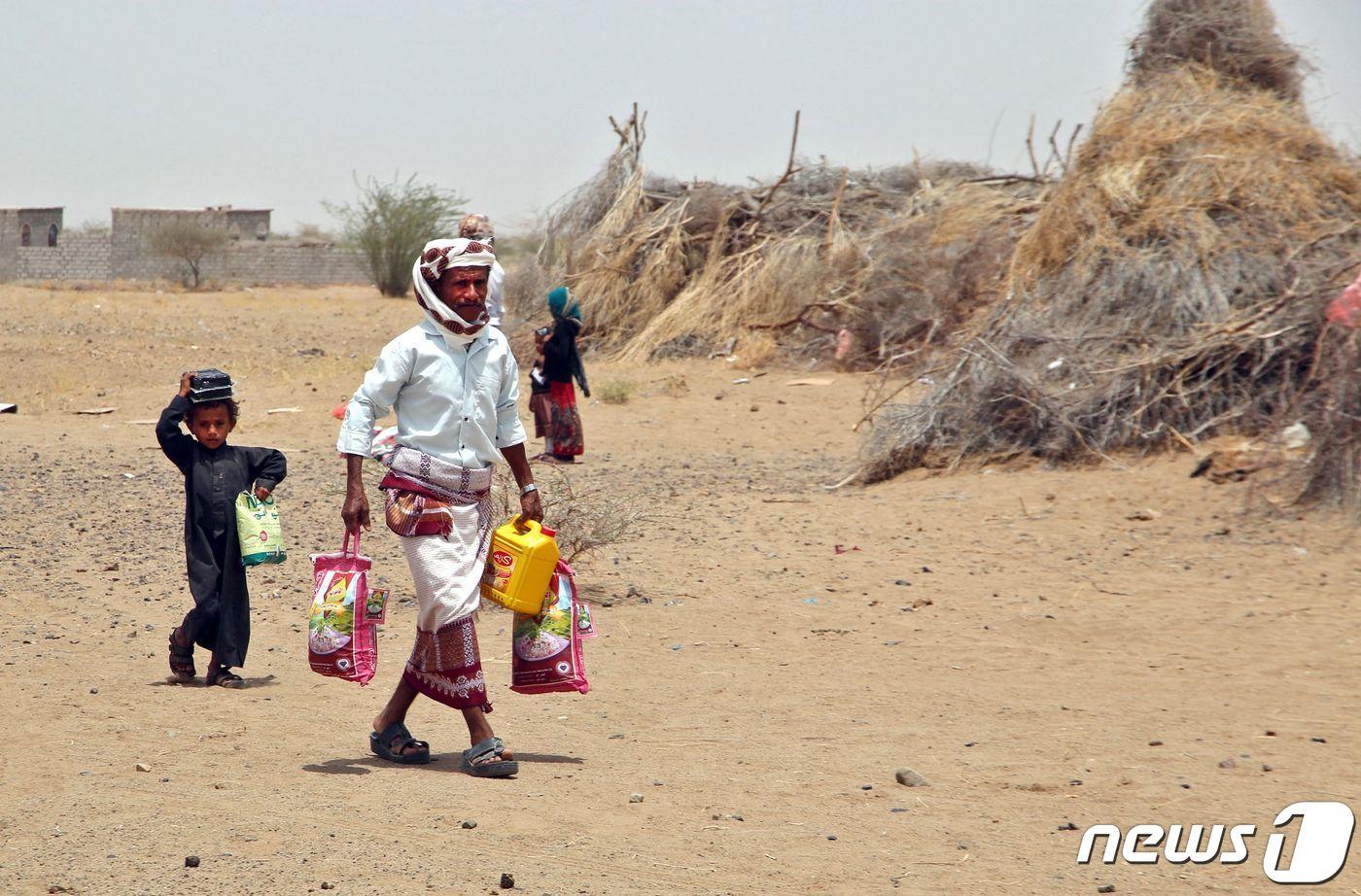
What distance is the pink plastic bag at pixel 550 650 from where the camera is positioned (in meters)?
4.34

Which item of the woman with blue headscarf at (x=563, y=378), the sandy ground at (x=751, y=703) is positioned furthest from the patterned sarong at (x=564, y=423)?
the sandy ground at (x=751, y=703)

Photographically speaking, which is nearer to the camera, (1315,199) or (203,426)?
(203,426)

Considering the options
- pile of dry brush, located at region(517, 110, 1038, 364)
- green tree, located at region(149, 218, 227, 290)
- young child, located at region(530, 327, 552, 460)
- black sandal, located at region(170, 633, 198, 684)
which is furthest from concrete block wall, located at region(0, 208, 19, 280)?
black sandal, located at region(170, 633, 198, 684)

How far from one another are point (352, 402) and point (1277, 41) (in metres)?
11.0

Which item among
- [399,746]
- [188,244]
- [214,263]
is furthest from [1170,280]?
[214,263]

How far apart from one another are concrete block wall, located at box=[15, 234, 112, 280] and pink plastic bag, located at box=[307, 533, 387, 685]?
4148cm

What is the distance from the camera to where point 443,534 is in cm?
401

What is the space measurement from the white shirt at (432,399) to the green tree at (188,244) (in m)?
39.6

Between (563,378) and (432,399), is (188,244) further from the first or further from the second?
(432,399)

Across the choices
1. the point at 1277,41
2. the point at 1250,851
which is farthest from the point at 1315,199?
the point at 1250,851

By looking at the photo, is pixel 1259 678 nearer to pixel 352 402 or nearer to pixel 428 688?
pixel 428 688

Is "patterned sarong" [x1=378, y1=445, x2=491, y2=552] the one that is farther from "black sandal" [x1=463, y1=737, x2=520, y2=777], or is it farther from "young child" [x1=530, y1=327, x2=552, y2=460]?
"young child" [x1=530, y1=327, x2=552, y2=460]

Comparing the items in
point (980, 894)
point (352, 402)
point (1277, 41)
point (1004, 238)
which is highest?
point (1277, 41)

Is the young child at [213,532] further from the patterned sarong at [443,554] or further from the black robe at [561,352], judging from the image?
the black robe at [561,352]
